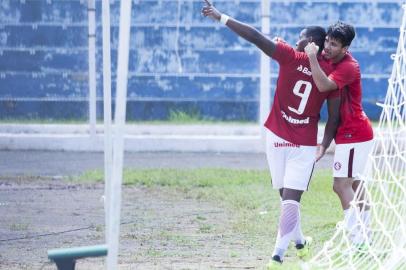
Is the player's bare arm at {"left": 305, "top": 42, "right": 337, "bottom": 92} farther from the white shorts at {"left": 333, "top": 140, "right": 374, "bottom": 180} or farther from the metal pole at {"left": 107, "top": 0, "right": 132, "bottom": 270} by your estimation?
the metal pole at {"left": 107, "top": 0, "right": 132, "bottom": 270}

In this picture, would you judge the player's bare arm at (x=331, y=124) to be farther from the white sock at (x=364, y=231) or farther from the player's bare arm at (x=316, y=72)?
the white sock at (x=364, y=231)

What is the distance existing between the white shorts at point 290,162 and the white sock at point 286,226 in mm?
133

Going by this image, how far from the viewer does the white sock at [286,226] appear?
288 inches

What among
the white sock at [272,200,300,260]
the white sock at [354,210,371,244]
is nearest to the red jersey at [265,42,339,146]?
the white sock at [272,200,300,260]

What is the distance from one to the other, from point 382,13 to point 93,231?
11.4 metres

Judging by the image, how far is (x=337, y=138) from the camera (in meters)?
7.83

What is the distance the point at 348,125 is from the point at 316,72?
73 cm

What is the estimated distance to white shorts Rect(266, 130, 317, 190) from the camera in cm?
746

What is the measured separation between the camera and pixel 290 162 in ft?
24.7

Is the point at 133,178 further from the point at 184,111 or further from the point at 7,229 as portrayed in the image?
the point at 184,111

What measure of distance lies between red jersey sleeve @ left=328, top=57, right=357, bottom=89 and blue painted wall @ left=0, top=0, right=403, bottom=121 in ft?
32.4

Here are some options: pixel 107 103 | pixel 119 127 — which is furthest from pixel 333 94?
pixel 119 127

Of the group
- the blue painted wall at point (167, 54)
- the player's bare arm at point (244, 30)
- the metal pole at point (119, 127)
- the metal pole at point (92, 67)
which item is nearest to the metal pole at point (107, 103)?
the metal pole at point (119, 127)

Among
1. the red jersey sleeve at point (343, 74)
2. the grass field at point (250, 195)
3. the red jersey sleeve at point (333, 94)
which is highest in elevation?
the red jersey sleeve at point (343, 74)
